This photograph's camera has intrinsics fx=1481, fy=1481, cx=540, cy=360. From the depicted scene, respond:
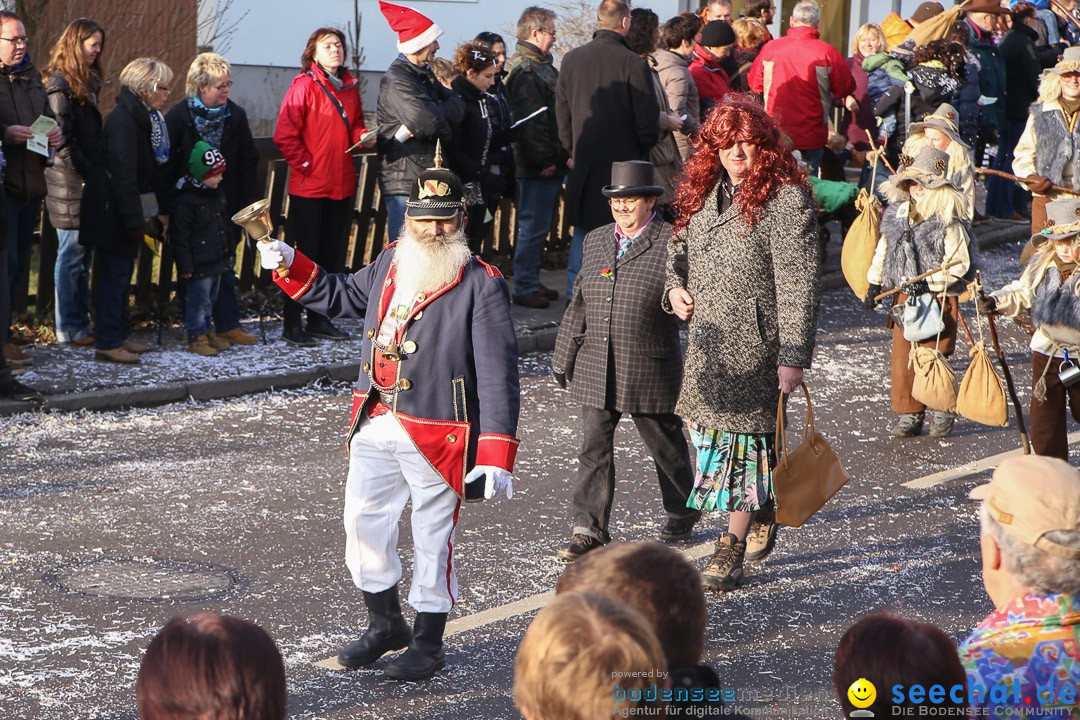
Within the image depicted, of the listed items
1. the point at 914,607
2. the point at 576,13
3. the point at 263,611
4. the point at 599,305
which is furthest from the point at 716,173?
the point at 576,13

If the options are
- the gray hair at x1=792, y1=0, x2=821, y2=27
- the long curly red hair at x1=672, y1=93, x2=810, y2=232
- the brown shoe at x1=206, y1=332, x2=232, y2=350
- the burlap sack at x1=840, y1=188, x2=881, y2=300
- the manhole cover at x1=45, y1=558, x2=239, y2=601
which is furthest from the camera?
the gray hair at x1=792, y1=0, x2=821, y2=27

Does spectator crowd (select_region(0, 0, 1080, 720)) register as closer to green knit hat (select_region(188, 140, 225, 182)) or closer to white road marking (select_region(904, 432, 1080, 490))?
green knit hat (select_region(188, 140, 225, 182))

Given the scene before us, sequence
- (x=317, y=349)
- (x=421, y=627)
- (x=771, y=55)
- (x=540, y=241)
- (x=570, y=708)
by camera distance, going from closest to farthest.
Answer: (x=570, y=708) < (x=421, y=627) < (x=317, y=349) < (x=540, y=241) < (x=771, y=55)

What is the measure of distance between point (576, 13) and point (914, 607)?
1425 cm

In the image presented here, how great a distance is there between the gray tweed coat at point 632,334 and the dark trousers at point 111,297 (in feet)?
13.6

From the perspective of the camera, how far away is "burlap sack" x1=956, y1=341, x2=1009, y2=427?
7680 mm

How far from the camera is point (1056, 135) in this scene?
11.5m

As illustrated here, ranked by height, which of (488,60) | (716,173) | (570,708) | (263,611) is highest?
(488,60)

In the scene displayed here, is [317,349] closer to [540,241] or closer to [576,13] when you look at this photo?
[540,241]

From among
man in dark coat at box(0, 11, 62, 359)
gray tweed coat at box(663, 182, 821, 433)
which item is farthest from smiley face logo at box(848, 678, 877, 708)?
man in dark coat at box(0, 11, 62, 359)

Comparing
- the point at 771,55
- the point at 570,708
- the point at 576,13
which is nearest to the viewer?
the point at 570,708

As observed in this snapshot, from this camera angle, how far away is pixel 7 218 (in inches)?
342

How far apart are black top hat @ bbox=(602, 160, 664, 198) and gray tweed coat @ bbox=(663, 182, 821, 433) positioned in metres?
0.32

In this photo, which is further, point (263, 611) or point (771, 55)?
point (771, 55)
